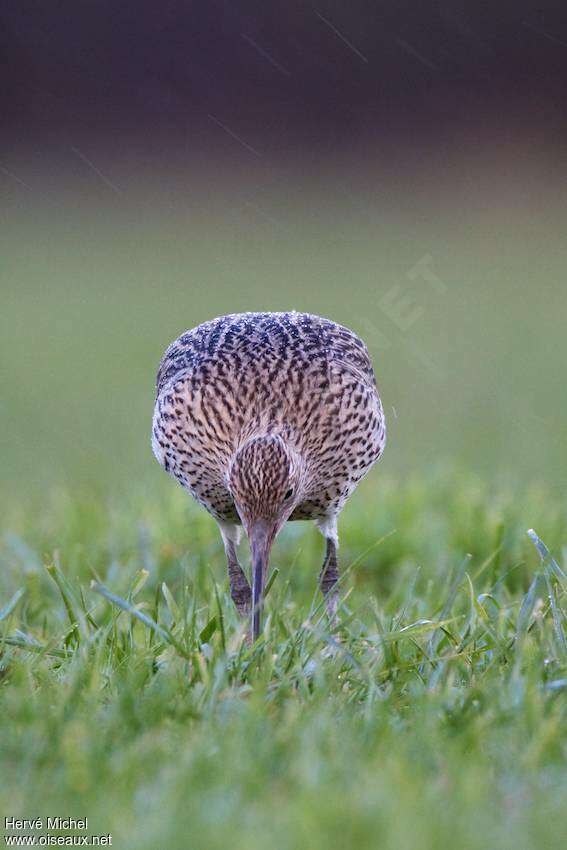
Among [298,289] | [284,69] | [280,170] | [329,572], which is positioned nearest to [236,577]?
[329,572]

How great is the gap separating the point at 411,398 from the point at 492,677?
8.43 m

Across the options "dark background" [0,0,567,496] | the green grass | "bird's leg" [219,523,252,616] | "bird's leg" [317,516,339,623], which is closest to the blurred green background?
"dark background" [0,0,567,496]

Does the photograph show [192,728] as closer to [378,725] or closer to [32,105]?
[378,725]

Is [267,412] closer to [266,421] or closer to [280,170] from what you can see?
[266,421]

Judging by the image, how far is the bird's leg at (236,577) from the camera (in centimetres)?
533

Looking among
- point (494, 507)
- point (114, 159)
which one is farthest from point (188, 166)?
point (494, 507)

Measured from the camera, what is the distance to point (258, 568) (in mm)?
4746

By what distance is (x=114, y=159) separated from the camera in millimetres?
21281

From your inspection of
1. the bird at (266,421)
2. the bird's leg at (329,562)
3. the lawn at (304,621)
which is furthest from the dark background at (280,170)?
the bird at (266,421)

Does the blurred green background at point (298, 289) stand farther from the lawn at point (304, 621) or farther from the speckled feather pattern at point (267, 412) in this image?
the speckled feather pattern at point (267, 412)

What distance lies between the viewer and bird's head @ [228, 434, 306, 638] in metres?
4.90

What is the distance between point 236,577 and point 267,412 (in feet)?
2.21

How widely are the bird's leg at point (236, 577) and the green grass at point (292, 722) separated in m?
0.11

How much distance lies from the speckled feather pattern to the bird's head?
8 centimetres
